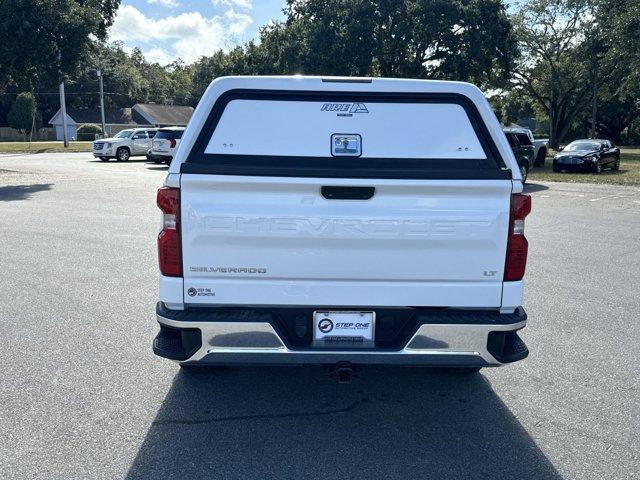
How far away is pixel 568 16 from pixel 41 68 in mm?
35695

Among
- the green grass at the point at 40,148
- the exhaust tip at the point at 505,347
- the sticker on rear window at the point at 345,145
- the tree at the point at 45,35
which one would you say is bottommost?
the green grass at the point at 40,148

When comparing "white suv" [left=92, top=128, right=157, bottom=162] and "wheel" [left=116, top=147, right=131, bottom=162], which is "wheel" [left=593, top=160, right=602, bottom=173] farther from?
"wheel" [left=116, top=147, right=131, bottom=162]

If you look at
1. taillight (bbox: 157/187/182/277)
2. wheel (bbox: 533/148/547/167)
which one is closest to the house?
wheel (bbox: 533/148/547/167)

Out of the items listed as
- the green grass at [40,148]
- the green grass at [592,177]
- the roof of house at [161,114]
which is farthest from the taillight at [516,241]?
the roof of house at [161,114]

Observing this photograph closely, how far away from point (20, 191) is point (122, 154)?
16440mm

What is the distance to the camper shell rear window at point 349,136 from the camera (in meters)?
3.36

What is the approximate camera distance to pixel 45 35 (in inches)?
761

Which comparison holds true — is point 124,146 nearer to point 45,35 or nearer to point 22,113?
point 45,35

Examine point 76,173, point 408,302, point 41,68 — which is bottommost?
point 76,173

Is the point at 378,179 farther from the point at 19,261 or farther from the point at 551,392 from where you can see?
the point at 19,261

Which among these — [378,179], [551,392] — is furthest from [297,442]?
[551,392]

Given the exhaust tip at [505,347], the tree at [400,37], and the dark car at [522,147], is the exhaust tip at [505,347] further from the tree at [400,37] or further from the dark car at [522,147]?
the tree at [400,37]

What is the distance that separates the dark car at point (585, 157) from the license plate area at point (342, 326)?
24.6m

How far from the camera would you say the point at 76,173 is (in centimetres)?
2420
